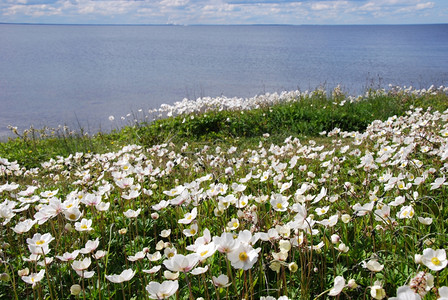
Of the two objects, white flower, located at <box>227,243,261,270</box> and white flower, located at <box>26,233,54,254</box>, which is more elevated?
white flower, located at <box>227,243,261,270</box>

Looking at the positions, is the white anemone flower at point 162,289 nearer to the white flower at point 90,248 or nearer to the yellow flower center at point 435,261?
the white flower at point 90,248

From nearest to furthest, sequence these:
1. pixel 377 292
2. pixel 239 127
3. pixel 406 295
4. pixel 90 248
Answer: pixel 406 295 < pixel 377 292 < pixel 90 248 < pixel 239 127

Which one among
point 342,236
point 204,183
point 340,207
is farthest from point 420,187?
point 204,183

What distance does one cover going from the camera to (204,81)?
21.5 meters

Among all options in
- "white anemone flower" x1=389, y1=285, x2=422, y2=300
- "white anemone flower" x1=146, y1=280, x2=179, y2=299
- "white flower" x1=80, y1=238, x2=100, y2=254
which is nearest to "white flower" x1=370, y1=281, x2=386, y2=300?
"white anemone flower" x1=389, y1=285, x2=422, y2=300

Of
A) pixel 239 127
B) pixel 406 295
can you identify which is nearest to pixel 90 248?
pixel 406 295

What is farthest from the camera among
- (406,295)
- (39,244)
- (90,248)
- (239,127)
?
(239,127)

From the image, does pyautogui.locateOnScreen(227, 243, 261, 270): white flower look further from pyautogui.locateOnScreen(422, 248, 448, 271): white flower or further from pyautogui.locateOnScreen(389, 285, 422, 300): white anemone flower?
pyautogui.locateOnScreen(422, 248, 448, 271): white flower

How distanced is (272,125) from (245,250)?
287 inches

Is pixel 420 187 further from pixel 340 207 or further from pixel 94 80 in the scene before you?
pixel 94 80

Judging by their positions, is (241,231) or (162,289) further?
(241,231)

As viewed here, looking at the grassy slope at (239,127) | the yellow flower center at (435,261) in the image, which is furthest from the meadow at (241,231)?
the grassy slope at (239,127)

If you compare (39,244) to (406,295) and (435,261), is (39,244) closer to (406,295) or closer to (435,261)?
(406,295)

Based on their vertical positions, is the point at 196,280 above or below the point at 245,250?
below
